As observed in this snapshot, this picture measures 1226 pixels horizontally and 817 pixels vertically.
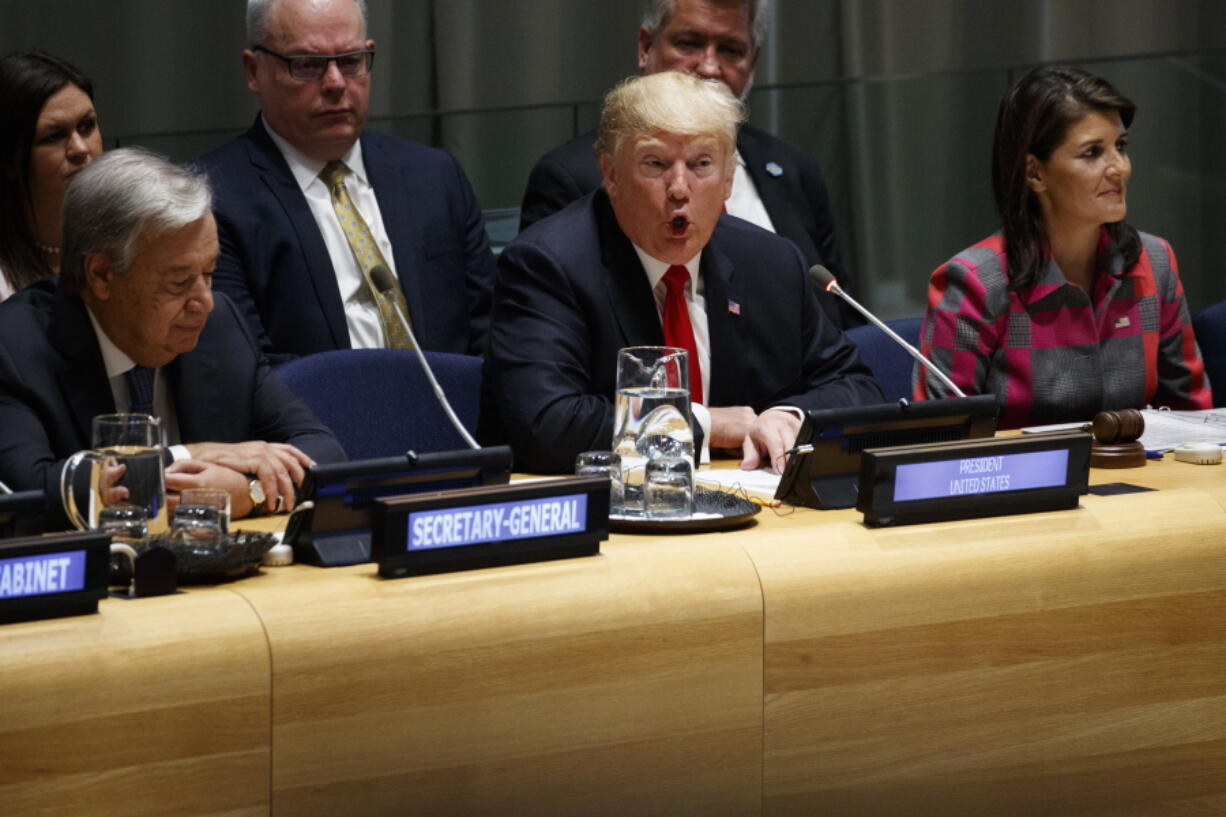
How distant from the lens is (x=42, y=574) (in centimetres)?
168

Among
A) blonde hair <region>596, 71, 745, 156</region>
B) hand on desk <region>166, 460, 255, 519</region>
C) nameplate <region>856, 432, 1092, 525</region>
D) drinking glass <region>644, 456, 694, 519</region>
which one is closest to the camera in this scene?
nameplate <region>856, 432, 1092, 525</region>

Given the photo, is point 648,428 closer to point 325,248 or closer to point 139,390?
point 139,390

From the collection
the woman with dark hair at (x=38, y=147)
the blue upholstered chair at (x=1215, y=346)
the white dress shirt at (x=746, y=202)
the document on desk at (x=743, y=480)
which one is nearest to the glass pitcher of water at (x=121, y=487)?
the document on desk at (x=743, y=480)

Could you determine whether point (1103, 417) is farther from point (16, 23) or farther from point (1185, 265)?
point (16, 23)

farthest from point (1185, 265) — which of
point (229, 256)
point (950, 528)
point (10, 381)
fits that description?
point (10, 381)

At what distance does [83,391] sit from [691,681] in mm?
1129

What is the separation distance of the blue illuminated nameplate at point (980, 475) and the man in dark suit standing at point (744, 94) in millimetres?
1617

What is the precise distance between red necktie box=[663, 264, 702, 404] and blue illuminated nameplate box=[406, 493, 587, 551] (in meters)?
Answer: 1.07

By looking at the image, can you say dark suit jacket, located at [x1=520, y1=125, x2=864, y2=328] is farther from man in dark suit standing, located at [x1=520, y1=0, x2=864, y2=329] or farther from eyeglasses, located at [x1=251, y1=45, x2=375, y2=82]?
eyeglasses, located at [x1=251, y1=45, x2=375, y2=82]

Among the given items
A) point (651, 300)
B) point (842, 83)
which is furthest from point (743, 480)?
point (842, 83)

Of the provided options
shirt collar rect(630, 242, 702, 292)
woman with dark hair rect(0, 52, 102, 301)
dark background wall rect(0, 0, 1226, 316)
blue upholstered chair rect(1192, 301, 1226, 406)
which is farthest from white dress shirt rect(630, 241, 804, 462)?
dark background wall rect(0, 0, 1226, 316)

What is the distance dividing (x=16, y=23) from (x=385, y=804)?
11.4 ft

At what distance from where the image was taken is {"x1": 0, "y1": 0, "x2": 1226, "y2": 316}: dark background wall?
15.6ft

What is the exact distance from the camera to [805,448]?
2275 millimetres
